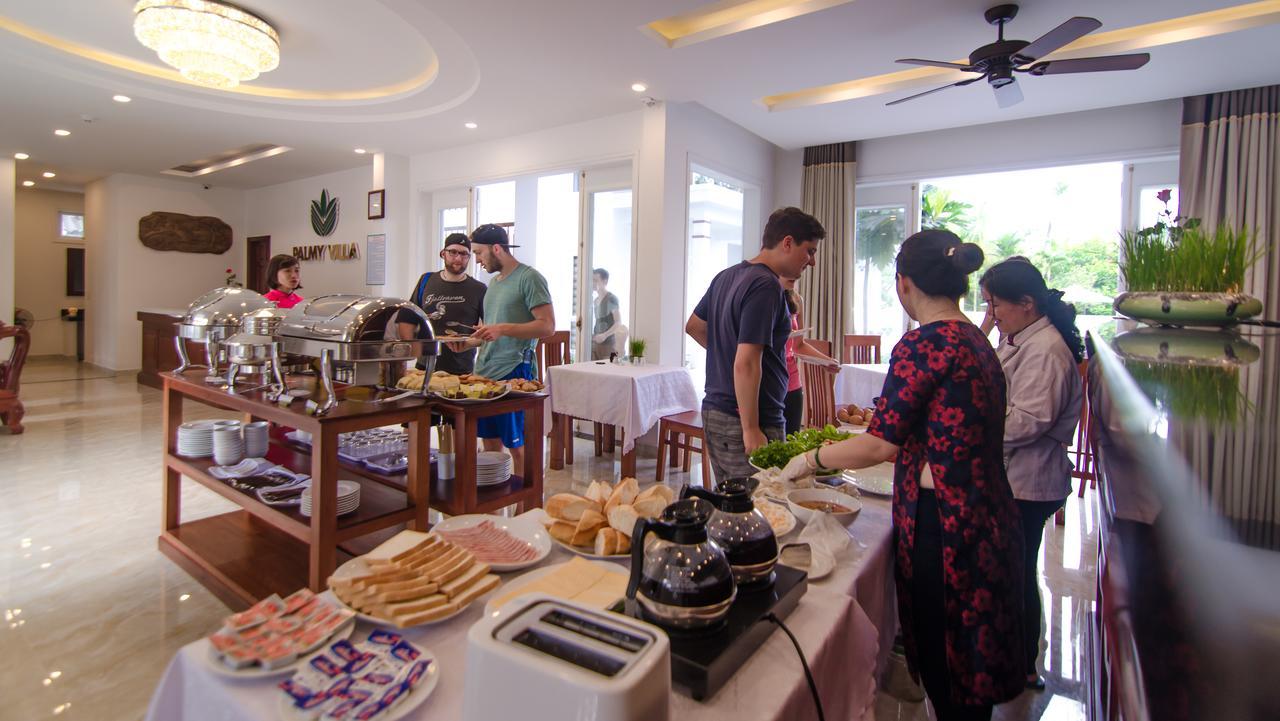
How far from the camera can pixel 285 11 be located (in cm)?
415

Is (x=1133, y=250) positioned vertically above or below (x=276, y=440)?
above

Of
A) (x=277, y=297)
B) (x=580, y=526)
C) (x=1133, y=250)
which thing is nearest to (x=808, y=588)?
(x=580, y=526)

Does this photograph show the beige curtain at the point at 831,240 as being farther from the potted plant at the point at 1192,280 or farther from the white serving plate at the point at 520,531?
the white serving plate at the point at 520,531

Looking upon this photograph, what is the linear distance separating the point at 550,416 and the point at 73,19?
442 centimetres

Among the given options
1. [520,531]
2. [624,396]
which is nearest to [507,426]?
[624,396]

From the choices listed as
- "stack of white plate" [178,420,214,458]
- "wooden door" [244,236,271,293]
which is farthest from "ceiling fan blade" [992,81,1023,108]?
"wooden door" [244,236,271,293]

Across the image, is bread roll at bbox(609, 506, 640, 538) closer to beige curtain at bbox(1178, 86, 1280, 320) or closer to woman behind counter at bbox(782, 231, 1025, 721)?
woman behind counter at bbox(782, 231, 1025, 721)

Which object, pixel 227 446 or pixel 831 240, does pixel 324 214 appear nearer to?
pixel 831 240

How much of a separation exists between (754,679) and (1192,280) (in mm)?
1399

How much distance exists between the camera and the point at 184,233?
1019 centimetres

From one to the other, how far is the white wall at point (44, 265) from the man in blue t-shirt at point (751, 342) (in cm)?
1380

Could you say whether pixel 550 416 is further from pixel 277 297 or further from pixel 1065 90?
pixel 1065 90

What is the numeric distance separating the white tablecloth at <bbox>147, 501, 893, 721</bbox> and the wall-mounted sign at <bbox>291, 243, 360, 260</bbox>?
27.3 feet

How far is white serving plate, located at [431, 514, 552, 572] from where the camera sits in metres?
1.17
